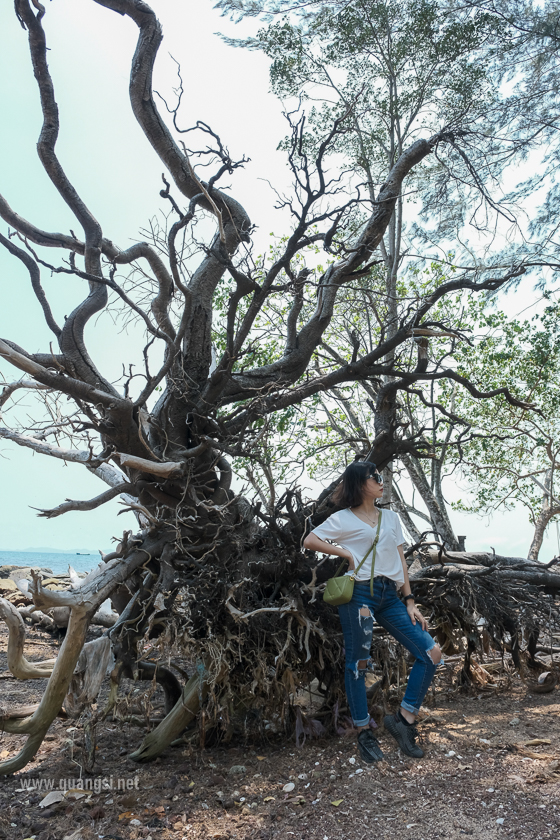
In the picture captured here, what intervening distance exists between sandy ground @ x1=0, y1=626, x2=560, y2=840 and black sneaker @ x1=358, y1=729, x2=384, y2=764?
0.05 m

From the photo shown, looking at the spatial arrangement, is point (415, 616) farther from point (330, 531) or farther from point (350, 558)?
point (330, 531)

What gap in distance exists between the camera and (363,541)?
3.70 meters

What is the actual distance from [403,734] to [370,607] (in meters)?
0.82

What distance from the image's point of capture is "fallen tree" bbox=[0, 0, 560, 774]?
412cm

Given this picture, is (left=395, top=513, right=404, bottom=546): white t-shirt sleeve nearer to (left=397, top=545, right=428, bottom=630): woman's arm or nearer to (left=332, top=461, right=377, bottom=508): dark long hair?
(left=397, top=545, right=428, bottom=630): woman's arm

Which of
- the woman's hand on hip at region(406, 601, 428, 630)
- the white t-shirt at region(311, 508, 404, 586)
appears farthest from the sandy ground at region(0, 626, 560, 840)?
the white t-shirt at region(311, 508, 404, 586)

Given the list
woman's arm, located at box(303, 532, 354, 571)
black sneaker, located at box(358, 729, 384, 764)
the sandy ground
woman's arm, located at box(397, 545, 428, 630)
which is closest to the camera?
the sandy ground

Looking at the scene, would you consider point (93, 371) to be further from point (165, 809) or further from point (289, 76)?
point (289, 76)

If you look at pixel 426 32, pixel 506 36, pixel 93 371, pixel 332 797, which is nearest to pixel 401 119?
pixel 426 32

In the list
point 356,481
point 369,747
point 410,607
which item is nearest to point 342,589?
point 410,607

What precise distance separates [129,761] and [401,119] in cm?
1123

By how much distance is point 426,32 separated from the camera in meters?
10.2

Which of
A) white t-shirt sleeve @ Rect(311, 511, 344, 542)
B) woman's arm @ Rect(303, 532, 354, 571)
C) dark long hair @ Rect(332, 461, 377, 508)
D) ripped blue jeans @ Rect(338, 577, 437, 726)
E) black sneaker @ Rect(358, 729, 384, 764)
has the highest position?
dark long hair @ Rect(332, 461, 377, 508)

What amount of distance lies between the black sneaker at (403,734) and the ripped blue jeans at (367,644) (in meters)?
0.11
